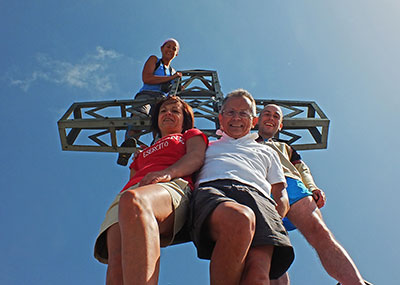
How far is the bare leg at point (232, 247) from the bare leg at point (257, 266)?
0.14 ft

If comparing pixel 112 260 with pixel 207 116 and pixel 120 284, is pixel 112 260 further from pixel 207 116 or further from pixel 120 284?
pixel 207 116

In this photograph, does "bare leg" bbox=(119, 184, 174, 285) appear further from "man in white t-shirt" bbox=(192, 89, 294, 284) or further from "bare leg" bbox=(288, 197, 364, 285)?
"bare leg" bbox=(288, 197, 364, 285)

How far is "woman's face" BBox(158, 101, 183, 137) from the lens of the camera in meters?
3.09

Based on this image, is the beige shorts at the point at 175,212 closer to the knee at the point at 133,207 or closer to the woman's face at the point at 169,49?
the knee at the point at 133,207

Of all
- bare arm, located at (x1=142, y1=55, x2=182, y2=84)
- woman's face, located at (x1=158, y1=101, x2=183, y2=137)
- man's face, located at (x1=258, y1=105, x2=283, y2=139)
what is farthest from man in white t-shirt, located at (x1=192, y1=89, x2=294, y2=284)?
bare arm, located at (x1=142, y1=55, x2=182, y2=84)

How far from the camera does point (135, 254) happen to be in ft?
5.71

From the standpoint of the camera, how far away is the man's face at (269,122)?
151 inches

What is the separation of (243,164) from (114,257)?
3.23 feet

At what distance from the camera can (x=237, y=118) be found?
9.29 ft

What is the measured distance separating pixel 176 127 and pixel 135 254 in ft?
4.93

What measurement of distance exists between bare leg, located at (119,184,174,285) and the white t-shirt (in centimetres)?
54

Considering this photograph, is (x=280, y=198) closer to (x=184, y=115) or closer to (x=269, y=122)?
(x=184, y=115)

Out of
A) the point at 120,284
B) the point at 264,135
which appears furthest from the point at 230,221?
the point at 264,135

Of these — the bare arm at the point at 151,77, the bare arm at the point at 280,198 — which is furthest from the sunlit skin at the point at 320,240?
the bare arm at the point at 151,77
